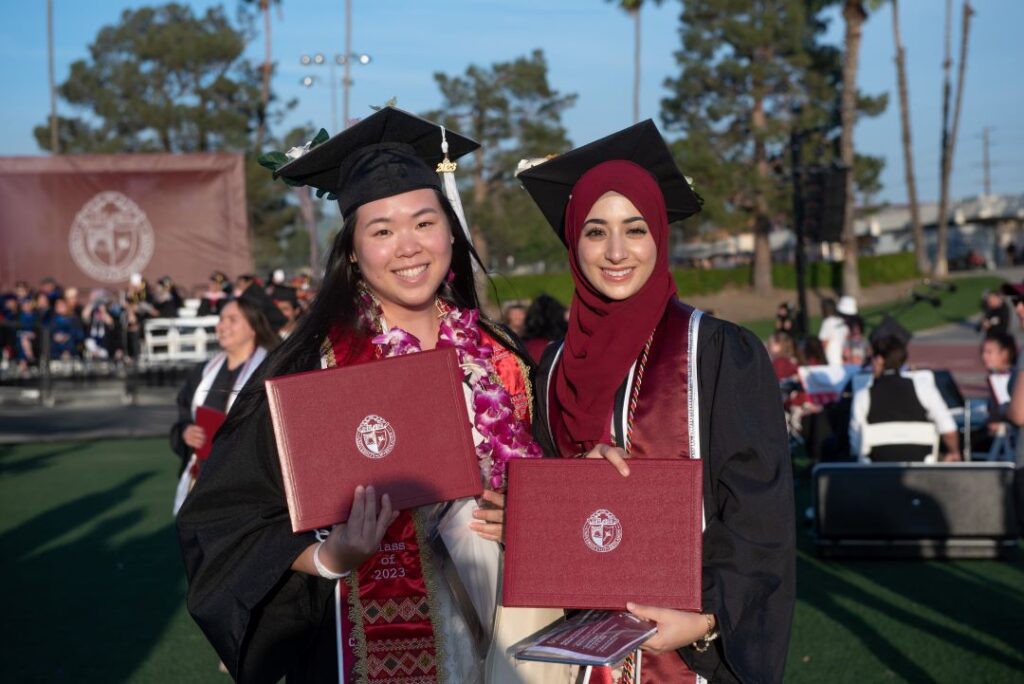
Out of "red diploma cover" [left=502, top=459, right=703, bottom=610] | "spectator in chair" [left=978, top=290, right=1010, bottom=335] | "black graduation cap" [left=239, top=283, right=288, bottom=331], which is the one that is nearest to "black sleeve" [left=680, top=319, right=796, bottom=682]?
"red diploma cover" [left=502, top=459, right=703, bottom=610]

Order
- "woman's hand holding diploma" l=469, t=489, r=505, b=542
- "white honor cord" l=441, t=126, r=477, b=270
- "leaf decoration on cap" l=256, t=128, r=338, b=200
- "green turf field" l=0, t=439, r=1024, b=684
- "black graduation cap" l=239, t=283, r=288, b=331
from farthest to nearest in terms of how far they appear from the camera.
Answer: "black graduation cap" l=239, t=283, r=288, b=331, "green turf field" l=0, t=439, r=1024, b=684, "white honor cord" l=441, t=126, r=477, b=270, "leaf decoration on cap" l=256, t=128, r=338, b=200, "woman's hand holding diploma" l=469, t=489, r=505, b=542

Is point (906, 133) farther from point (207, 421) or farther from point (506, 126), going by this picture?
point (207, 421)

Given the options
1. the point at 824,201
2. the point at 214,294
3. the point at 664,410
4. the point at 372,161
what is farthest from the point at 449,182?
the point at 214,294

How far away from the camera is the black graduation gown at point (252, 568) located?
278 cm

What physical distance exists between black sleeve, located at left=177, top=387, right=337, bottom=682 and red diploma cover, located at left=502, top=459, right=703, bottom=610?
559 mm

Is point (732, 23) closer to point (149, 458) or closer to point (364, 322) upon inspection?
point (149, 458)

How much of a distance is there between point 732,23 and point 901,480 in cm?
3890

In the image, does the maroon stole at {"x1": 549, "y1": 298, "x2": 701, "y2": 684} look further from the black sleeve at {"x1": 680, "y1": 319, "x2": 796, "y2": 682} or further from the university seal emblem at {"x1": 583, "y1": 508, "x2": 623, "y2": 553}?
the university seal emblem at {"x1": 583, "y1": 508, "x2": 623, "y2": 553}

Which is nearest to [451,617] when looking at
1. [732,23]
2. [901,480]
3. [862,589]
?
[862,589]

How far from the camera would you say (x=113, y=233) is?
25531 mm

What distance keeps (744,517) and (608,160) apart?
1029mm

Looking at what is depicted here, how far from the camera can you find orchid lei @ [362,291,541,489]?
3.09m

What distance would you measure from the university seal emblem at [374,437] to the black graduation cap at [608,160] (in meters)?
0.88

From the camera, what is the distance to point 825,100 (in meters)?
46.7
